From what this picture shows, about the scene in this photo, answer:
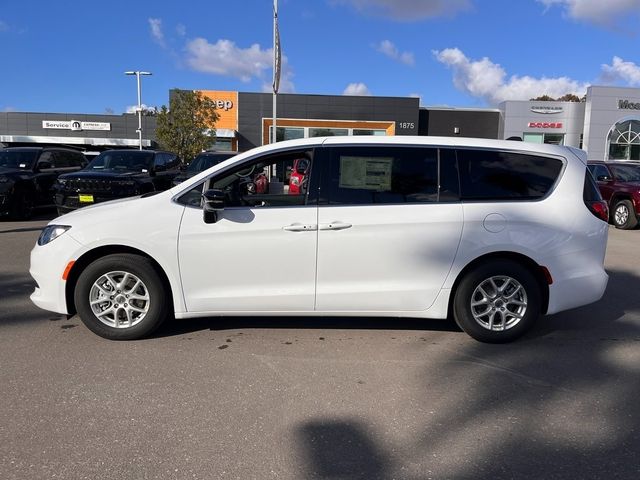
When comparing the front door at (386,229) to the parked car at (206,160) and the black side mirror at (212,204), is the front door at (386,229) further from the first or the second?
the parked car at (206,160)

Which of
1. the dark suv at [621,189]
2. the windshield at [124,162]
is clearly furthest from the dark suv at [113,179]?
the dark suv at [621,189]

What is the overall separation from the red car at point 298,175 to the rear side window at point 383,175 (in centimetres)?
26

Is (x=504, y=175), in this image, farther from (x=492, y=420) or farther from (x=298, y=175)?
(x=492, y=420)

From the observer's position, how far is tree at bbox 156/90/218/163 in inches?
1241

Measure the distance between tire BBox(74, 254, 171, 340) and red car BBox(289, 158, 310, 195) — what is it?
1432 millimetres

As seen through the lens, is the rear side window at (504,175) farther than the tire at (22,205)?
No

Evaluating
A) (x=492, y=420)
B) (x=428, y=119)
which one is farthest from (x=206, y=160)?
(x=428, y=119)

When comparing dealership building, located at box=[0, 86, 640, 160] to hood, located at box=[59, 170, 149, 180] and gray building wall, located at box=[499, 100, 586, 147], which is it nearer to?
gray building wall, located at box=[499, 100, 586, 147]

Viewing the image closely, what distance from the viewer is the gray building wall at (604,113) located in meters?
37.3

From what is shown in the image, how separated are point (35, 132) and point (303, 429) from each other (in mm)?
45086

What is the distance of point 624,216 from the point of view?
13352 millimetres

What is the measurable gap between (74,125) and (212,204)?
135 ft

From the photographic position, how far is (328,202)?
14.9 ft

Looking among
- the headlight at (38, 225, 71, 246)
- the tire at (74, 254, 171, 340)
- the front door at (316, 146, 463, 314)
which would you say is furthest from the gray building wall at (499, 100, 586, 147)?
the headlight at (38, 225, 71, 246)
